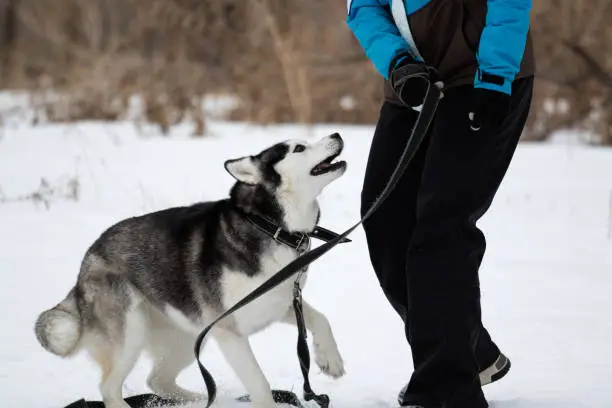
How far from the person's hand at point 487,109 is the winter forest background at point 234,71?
10.0 m

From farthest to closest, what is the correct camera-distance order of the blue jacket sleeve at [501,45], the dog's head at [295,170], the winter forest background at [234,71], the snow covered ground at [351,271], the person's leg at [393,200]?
1. the winter forest background at [234,71]
2. the snow covered ground at [351,271]
3. the dog's head at [295,170]
4. the person's leg at [393,200]
5. the blue jacket sleeve at [501,45]

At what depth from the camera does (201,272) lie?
3188mm

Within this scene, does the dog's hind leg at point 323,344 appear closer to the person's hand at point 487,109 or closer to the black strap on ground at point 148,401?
the black strap on ground at point 148,401

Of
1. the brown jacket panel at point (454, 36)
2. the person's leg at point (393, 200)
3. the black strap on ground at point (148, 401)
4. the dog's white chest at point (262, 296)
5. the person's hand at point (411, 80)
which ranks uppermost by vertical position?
the brown jacket panel at point (454, 36)

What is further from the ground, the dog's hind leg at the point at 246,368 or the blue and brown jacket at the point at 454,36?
the blue and brown jacket at the point at 454,36

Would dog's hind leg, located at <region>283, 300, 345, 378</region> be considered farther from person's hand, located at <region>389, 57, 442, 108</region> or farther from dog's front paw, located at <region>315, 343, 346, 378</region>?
person's hand, located at <region>389, 57, 442, 108</region>

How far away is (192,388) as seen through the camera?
3.79 m

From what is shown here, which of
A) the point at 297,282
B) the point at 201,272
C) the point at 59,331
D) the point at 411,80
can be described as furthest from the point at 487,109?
the point at 59,331

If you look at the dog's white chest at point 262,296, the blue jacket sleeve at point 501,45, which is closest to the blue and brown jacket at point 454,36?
the blue jacket sleeve at point 501,45

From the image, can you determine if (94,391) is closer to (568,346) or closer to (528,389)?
(528,389)

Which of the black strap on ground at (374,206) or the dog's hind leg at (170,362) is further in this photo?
the dog's hind leg at (170,362)

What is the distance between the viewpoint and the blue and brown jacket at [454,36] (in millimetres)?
2658

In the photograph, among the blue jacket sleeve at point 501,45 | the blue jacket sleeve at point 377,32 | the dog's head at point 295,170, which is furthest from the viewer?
the dog's head at point 295,170

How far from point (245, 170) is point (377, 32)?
2.62 ft
